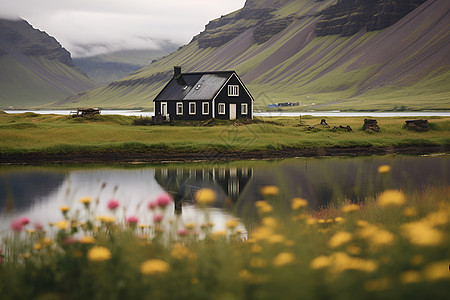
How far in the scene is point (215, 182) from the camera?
32531 millimetres

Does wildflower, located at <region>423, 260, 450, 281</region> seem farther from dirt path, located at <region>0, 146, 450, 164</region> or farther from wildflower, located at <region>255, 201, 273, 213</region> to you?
dirt path, located at <region>0, 146, 450, 164</region>

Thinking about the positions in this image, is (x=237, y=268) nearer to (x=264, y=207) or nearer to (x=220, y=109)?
(x=264, y=207)

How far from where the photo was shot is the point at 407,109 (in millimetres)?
177750

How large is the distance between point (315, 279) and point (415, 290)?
1239 mm

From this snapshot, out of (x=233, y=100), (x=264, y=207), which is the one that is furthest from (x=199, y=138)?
(x=264, y=207)

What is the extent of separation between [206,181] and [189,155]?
41.7ft

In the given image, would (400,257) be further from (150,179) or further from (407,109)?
(407,109)

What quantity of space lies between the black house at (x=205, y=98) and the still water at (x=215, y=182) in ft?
100

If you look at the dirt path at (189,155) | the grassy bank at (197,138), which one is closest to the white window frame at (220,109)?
the grassy bank at (197,138)

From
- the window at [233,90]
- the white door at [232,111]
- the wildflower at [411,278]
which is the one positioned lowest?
the wildflower at [411,278]

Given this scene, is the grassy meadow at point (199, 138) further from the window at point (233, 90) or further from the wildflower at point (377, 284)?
the wildflower at point (377, 284)

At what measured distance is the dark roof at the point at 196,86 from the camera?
73.9m

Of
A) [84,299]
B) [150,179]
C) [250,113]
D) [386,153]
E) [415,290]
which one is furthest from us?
[250,113]

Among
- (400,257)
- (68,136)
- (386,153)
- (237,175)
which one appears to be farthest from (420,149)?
(400,257)
